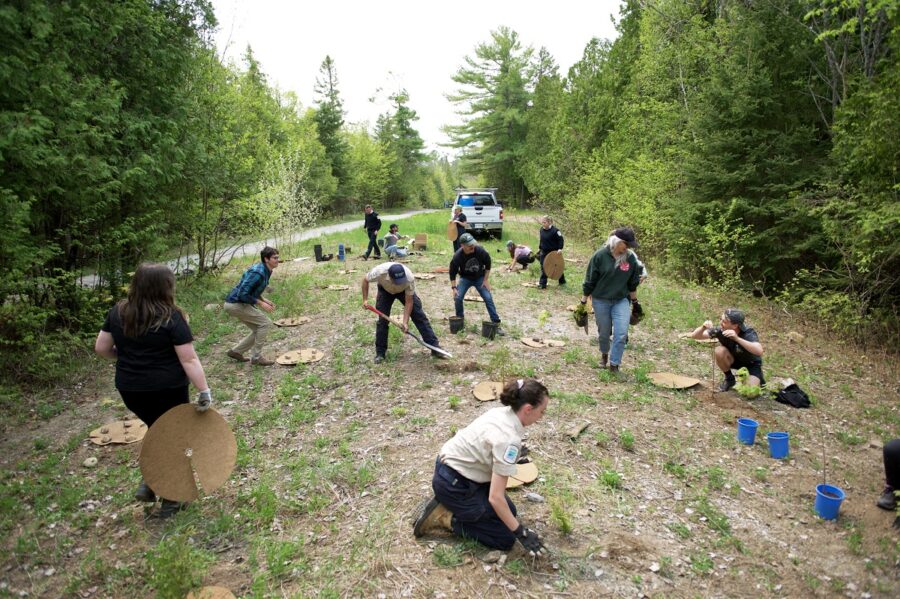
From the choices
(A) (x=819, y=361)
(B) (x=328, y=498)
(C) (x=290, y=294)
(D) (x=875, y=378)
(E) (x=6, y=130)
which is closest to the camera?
(B) (x=328, y=498)

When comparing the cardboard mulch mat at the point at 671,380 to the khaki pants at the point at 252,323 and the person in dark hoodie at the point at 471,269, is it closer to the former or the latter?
the person in dark hoodie at the point at 471,269

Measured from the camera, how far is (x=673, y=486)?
169 inches

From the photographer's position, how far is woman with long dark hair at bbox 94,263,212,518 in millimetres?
3506

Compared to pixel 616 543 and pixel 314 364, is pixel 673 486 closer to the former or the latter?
pixel 616 543

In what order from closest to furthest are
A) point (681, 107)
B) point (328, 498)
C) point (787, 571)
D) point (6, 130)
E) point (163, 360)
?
point (787, 571)
point (163, 360)
point (328, 498)
point (6, 130)
point (681, 107)

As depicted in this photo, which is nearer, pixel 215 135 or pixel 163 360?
pixel 163 360

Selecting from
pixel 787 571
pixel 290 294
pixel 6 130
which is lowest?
pixel 787 571

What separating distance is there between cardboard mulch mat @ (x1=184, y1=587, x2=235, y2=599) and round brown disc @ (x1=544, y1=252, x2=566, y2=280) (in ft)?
30.8

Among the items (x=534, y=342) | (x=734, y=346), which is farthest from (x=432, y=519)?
(x=534, y=342)

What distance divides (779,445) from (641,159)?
12.6 meters

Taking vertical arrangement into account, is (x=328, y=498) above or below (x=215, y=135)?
below

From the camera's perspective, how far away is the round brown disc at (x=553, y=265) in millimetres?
11195

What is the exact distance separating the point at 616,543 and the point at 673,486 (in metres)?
1.12

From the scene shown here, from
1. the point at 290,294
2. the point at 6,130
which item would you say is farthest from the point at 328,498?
the point at 290,294
